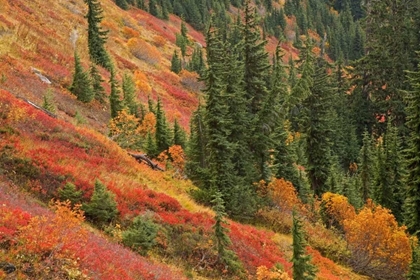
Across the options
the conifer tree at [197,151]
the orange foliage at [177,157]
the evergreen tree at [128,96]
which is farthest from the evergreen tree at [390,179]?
the evergreen tree at [128,96]

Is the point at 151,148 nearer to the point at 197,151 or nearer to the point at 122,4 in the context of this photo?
the point at 197,151

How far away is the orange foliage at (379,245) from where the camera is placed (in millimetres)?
24766

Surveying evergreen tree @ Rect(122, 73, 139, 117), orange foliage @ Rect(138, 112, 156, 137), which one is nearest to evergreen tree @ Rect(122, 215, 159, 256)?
orange foliage @ Rect(138, 112, 156, 137)

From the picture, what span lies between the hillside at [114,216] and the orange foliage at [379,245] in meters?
0.08

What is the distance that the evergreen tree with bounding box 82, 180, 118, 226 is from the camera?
52.6ft

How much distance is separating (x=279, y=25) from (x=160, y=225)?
159 m

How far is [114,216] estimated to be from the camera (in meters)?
16.7

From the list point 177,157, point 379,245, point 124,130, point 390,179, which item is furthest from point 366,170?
point 124,130

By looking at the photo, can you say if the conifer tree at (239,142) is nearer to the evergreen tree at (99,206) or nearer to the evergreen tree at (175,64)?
the evergreen tree at (99,206)

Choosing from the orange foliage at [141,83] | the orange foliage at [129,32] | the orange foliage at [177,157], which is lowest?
the orange foliage at [141,83]

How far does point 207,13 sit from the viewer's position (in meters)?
151

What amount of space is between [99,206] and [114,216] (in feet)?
2.78

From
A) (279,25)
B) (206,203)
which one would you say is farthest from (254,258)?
(279,25)

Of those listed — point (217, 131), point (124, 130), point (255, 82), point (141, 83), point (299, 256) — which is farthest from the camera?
point (141, 83)
